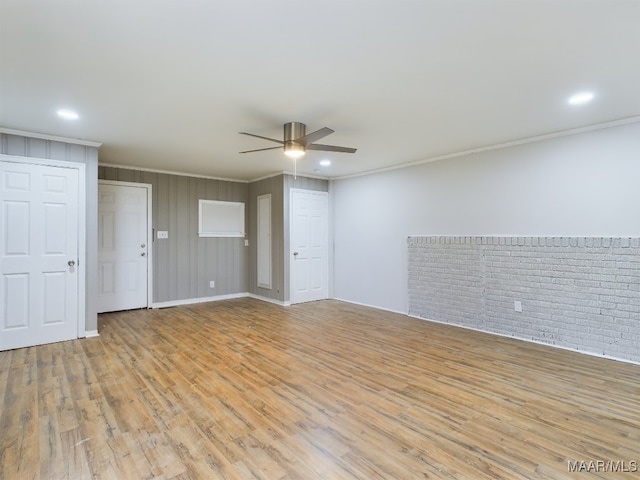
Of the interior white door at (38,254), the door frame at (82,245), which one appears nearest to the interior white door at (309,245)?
the door frame at (82,245)

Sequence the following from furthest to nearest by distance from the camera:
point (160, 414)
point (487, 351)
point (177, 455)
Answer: point (487, 351) < point (160, 414) < point (177, 455)

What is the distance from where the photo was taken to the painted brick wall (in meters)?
3.46

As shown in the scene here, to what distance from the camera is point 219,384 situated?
288cm

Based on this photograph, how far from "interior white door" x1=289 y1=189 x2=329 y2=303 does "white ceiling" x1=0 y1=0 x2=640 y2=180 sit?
99.4 inches

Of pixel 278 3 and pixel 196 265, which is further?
pixel 196 265

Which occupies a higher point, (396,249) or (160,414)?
A: (396,249)

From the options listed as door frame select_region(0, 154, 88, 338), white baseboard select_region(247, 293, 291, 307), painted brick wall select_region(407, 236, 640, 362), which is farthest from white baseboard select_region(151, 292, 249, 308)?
painted brick wall select_region(407, 236, 640, 362)

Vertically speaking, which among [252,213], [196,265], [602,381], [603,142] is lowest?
[602,381]

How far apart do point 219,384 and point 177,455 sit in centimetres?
94

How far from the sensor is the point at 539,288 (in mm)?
4016

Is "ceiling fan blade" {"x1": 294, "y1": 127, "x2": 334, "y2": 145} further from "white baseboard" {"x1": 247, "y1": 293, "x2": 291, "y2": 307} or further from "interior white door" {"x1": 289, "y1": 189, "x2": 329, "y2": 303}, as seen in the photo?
"white baseboard" {"x1": 247, "y1": 293, "x2": 291, "y2": 307}

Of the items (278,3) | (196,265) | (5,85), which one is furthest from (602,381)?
(196,265)

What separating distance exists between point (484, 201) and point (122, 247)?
5758 mm

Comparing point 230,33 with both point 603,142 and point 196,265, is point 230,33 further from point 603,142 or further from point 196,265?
point 196,265
